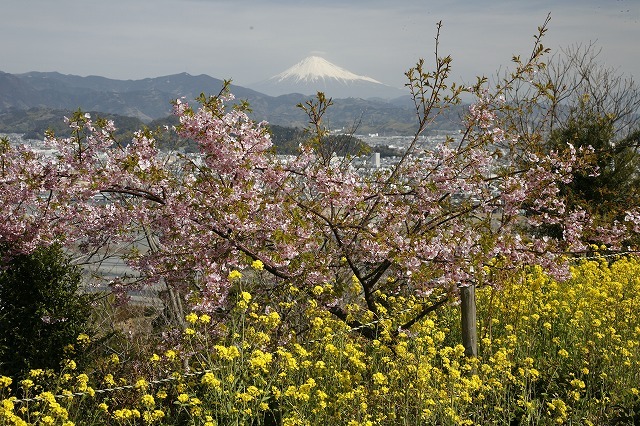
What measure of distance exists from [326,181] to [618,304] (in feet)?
12.6

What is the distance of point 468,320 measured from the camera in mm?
5191

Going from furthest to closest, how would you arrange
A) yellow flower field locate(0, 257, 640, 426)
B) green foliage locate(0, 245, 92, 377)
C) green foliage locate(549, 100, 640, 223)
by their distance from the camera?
green foliage locate(549, 100, 640, 223)
green foliage locate(0, 245, 92, 377)
yellow flower field locate(0, 257, 640, 426)

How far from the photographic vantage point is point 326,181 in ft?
18.0

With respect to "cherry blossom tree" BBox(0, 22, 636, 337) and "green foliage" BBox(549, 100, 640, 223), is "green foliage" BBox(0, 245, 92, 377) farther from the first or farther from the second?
"green foliage" BBox(549, 100, 640, 223)

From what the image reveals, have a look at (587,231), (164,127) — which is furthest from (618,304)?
(164,127)

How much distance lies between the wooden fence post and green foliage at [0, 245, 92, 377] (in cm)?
419

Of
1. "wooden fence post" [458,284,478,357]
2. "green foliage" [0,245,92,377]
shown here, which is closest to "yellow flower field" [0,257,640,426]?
"wooden fence post" [458,284,478,357]

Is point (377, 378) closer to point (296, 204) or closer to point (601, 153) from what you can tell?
point (296, 204)

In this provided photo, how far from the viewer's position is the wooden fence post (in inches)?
204

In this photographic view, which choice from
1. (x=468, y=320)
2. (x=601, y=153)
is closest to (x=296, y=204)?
(x=468, y=320)

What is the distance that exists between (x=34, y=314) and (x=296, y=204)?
129 inches

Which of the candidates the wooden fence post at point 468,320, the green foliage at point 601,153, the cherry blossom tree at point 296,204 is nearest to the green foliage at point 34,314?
the cherry blossom tree at point 296,204

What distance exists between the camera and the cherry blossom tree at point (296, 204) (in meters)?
5.19

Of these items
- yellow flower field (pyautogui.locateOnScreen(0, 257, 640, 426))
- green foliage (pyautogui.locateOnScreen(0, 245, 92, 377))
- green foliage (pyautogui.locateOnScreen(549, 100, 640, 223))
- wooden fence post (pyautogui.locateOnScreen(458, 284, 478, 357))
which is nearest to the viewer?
yellow flower field (pyautogui.locateOnScreen(0, 257, 640, 426))
